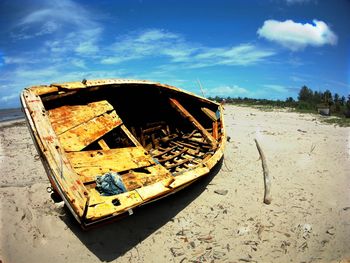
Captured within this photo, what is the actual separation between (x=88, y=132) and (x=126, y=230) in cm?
204

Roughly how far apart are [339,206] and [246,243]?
6.74 feet

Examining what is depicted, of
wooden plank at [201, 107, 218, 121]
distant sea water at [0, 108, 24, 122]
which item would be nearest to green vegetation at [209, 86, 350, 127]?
wooden plank at [201, 107, 218, 121]

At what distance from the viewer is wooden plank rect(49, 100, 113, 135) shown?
511cm

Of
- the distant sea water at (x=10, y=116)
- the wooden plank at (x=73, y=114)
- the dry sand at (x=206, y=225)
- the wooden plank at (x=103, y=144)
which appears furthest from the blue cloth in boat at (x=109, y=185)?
the distant sea water at (x=10, y=116)

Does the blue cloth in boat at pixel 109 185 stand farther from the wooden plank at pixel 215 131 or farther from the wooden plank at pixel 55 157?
the wooden plank at pixel 215 131

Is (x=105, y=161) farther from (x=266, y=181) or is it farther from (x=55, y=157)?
(x=266, y=181)

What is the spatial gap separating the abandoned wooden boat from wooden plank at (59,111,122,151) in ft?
0.06

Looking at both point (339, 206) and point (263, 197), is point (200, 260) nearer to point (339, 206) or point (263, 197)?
point (263, 197)

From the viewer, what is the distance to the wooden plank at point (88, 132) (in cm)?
491

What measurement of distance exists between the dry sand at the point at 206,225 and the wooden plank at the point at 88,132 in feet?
3.32

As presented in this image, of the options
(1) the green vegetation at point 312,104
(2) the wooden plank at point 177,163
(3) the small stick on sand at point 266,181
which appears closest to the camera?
(3) the small stick on sand at point 266,181

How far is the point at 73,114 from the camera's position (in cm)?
551

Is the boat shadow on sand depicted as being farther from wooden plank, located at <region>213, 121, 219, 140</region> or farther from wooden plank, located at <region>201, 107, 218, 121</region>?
wooden plank, located at <region>201, 107, 218, 121</region>

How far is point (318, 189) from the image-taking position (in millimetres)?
5582
